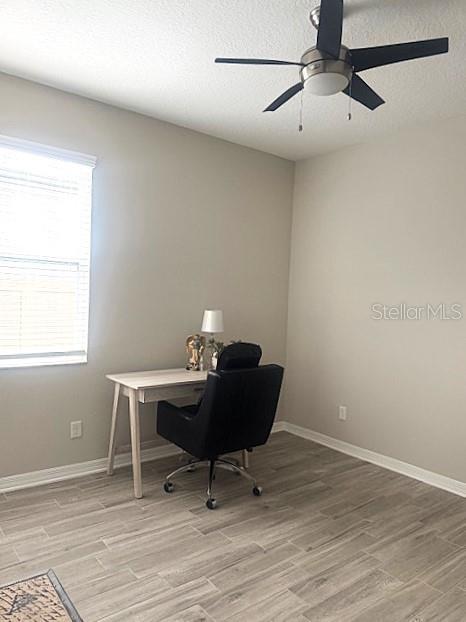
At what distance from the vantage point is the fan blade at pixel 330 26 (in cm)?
177

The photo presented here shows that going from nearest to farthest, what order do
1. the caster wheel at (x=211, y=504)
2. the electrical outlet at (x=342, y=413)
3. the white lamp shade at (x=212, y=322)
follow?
the caster wheel at (x=211, y=504) → the white lamp shade at (x=212, y=322) → the electrical outlet at (x=342, y=413)

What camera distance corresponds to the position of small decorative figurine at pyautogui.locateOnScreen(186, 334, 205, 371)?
378cm

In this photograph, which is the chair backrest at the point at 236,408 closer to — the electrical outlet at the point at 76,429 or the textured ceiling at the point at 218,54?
the electrical outlet at the point at 76,429

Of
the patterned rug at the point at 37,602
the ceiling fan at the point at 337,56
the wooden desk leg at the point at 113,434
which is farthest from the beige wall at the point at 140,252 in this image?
the ceiling fan at the point at 337,56

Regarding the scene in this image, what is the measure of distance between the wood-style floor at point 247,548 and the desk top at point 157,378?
2.48 ft

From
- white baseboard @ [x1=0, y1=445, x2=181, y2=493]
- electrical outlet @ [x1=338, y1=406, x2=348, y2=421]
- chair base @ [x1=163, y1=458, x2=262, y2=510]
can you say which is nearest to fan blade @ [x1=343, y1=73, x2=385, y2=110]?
chair base @ [x1=163, y1=458, x2=262, y2=510]

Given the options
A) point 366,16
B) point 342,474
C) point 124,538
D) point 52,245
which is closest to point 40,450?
point 124,538

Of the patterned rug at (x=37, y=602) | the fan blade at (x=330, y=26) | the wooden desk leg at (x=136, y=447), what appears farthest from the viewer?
the wooden desk leg at (x=136, y=447)

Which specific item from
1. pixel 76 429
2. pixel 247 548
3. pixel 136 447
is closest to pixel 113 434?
pixel 76 429

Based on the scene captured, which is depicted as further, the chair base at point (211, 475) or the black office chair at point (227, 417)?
the chair base at point (211, 475)

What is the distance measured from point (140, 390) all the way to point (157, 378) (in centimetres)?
29

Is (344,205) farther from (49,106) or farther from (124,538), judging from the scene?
(124,538)

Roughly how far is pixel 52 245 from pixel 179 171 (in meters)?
1.25

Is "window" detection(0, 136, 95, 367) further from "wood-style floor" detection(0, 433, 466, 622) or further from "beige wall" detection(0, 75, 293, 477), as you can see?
"wood-style floor" detection(0, 433, 466, 622)
